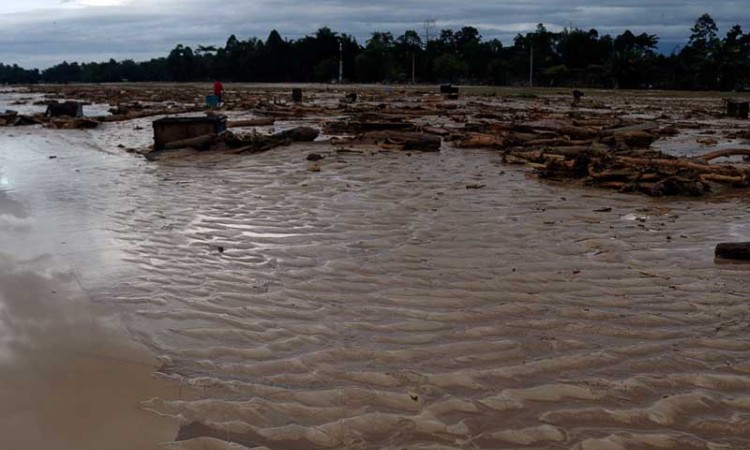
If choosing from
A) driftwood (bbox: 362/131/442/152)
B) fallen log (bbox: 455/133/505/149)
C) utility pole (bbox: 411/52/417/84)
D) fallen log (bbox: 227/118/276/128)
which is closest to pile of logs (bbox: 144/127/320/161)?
driftwood (bbox: 362/131/442/152)

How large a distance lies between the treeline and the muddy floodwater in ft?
229

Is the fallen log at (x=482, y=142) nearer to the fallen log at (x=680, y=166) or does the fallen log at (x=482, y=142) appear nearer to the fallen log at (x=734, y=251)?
the fallen log at (x=680, y=166)

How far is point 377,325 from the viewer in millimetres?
4723

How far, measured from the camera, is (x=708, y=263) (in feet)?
20.1

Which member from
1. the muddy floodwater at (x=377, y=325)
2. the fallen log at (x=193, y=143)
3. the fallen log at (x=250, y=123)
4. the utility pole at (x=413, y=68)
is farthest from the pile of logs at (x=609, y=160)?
the utility pole at (x=413, y=68)

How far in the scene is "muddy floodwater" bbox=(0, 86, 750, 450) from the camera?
11.1 feet

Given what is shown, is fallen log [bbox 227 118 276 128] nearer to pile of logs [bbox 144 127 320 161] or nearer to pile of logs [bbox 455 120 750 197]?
pile of logs [bbox 144 127 320 161]

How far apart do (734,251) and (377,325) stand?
11.7 ft

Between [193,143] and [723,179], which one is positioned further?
[193,143]

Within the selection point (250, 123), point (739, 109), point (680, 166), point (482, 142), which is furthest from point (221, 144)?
point (739, 109)

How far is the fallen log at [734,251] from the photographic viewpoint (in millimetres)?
6141

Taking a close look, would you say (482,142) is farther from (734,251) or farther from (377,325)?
(377,325)

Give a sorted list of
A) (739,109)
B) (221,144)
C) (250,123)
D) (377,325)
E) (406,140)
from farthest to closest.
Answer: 1. (739,109)
2. (250,123)
3. (221,144)
4. (406,140)
5. (377,325)

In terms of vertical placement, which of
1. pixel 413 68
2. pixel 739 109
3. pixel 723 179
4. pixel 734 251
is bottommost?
pixel 734 251
